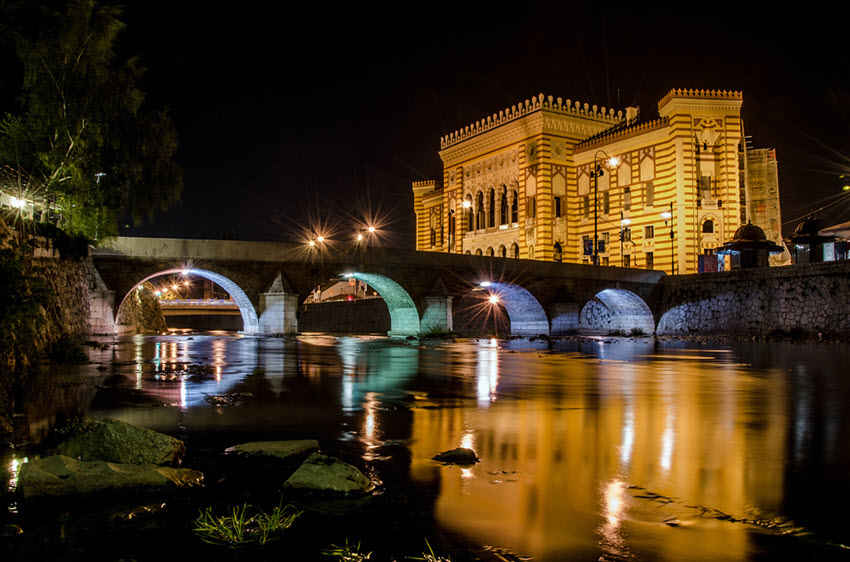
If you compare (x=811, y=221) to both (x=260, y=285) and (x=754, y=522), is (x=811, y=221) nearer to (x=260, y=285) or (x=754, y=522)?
(x=260, y=285)

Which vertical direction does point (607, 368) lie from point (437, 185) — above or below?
below

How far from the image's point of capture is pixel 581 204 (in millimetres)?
56688

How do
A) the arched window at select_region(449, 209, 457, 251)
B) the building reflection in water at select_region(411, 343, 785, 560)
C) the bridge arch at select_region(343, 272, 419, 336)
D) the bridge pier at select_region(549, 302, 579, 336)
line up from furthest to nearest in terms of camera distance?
the arched window at select_region(449, 209, 457, 251), the bridge pier at select_region(549, 302, 579, 336), the bridge arch at select_region(343, 272, 419, 336), the building reflection in water at select_region(411, 343, 785, 560)

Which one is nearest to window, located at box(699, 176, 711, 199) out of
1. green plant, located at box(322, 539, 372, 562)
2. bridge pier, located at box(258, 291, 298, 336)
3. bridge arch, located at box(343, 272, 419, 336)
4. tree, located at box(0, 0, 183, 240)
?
bridge arch, located at box(343, 272, 419, 336)

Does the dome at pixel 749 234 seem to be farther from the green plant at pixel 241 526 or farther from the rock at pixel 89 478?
the green plant at pixel 241 526

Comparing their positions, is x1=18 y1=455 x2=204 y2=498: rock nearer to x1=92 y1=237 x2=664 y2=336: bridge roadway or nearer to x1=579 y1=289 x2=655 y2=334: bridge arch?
x1=92 y1=237 x2=664 y2=336: bridge roadway

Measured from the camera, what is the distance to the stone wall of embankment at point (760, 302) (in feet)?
122

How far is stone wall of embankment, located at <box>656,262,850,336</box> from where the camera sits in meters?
37.2

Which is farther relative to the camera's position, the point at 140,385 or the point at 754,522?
the point at 140,385

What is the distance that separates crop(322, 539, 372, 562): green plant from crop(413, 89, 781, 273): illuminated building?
42.1m

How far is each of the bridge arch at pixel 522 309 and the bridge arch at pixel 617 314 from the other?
3.59 meters

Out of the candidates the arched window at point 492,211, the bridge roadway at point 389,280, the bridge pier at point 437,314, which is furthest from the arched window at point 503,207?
the bridge pier at point 437,314

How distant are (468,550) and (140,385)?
10936mm

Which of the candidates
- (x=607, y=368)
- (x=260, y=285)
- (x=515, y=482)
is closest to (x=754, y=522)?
(x=515, y=482)
